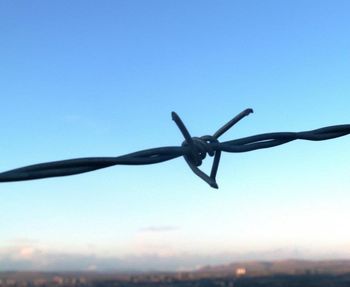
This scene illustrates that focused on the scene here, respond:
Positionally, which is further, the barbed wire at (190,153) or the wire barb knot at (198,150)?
the wire barb knot at (198,150)

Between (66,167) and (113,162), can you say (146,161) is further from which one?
(66,167)

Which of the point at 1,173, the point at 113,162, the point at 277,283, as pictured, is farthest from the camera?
the point at 277,283

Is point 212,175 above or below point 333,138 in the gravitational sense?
below

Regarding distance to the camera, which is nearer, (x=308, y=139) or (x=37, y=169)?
(x=37, y=169)

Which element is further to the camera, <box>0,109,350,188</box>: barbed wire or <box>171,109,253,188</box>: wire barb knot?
<box>171,109,253,188</box>: wire barb knot

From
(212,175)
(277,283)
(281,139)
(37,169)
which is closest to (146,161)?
(212,175)

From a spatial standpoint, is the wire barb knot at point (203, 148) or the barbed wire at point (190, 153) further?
the wire barb knot at point (203, 148)

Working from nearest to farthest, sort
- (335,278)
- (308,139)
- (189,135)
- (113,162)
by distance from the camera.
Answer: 1. (113,162)
2. (189,135)
3. (308,139)
4. (335,278)

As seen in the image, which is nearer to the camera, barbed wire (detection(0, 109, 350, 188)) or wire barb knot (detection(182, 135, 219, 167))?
barbed wire (detection(0, 109, 350, 188))
